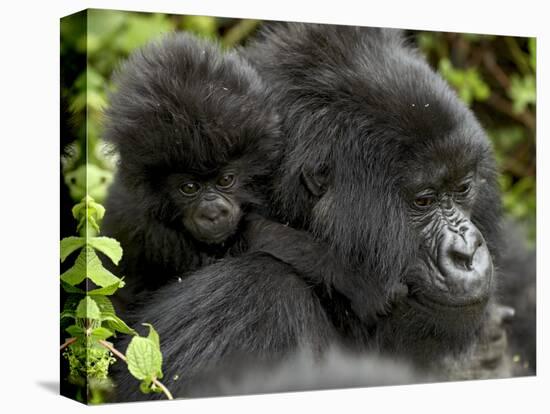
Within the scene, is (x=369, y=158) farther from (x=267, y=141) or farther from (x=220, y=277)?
(x=220, y=277)

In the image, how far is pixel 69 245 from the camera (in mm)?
3650

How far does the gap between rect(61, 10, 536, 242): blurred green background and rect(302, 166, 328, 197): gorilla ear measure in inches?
33.6

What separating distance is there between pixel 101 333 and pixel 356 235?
42.7 inches

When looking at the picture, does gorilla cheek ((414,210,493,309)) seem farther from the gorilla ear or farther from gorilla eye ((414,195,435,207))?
the gorilla ear

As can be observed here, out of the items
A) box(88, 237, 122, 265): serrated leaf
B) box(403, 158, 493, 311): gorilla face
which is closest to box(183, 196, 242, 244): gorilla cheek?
box(88, 237, 122, 265): serrated leaf

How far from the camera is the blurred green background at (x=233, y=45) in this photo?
367 cm

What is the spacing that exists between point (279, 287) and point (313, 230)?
11.3 inches

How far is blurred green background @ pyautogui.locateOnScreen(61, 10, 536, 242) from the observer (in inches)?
144

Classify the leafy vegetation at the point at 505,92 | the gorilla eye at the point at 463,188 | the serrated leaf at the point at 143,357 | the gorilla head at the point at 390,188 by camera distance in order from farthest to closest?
the leafy vegetation at the point at 505,92 → the gorilla eye at the point at 463,188 → the gorilla head at the point at 390,188 → the serrated leaf at the point at 143,357

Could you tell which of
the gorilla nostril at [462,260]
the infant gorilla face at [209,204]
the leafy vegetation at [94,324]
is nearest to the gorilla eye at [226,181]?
the infant gorilla face at [209,204]

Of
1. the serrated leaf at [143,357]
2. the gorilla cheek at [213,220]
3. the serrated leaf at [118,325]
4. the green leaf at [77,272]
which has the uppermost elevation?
the gorilla cheek at [213,220]

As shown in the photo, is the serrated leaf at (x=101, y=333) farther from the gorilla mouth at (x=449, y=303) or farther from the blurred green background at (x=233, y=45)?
the gorilla mouth at (x=449, y=303)

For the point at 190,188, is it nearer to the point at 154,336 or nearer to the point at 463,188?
the point at 154,336

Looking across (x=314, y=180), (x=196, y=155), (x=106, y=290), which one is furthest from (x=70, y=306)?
(x=314, y=180)
